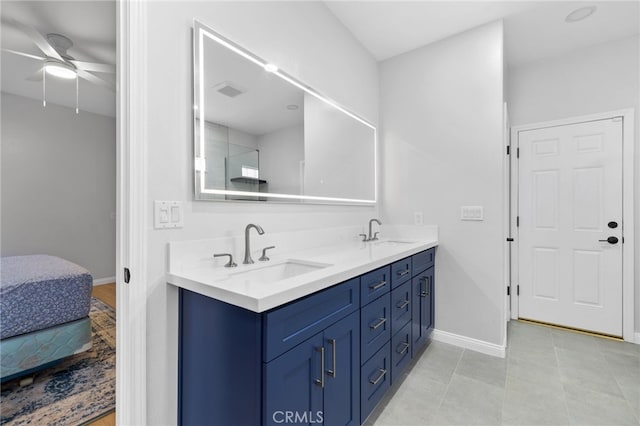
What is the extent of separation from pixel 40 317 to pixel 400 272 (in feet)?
7.86

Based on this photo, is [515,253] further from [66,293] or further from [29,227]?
[29,227]

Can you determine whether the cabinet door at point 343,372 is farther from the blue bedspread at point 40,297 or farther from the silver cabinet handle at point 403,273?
the blue bedspread at point 40,297

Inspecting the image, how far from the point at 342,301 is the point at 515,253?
8.83 feet

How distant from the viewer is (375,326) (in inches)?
58.9

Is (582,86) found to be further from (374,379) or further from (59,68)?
(59,68)

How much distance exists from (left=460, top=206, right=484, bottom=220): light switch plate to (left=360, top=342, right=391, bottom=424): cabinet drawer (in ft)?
4.53

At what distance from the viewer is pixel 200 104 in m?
1.34

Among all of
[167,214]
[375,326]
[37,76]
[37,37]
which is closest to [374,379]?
[375,326]

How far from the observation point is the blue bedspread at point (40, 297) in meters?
1.72

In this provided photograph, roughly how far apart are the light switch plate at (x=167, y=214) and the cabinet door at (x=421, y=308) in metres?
1.62

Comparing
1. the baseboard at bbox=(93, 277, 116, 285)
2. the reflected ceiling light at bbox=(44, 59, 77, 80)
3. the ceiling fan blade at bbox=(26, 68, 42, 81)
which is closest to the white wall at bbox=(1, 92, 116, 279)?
the baseboard at bbox=(93, 277, 116, 285)

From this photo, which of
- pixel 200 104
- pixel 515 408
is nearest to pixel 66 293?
pixel 200 104

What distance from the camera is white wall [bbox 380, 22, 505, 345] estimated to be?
2299 mm

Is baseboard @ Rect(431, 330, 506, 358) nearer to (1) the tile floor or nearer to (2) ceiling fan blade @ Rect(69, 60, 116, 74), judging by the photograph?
(1) the tile floor
